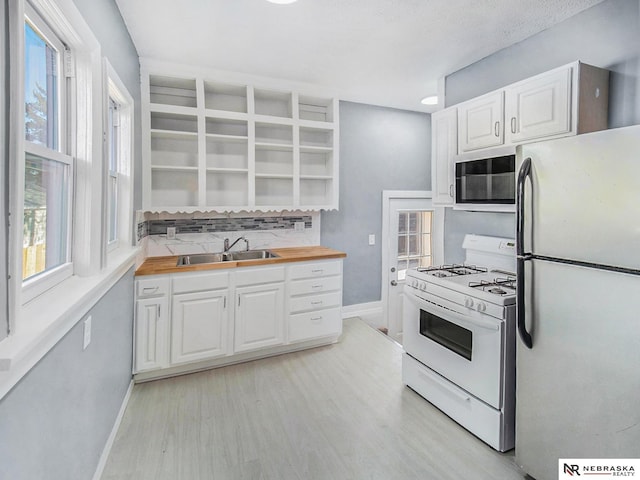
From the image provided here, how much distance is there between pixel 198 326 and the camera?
2.82 meters

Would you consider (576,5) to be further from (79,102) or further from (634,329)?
(79,102)

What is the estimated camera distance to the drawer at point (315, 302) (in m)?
3.22

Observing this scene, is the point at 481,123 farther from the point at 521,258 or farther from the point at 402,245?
the point at 402,245

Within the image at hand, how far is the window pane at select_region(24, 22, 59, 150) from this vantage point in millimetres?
1248

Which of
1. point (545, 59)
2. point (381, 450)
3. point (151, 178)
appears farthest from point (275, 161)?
point (381, 450)

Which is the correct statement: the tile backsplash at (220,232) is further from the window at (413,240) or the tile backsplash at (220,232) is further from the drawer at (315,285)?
the window at (413,240)

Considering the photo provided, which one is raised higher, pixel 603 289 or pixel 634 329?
pixel 603 289

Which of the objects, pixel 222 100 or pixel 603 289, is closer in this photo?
pixel 603 289

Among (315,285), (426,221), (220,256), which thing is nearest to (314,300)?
(315,285)

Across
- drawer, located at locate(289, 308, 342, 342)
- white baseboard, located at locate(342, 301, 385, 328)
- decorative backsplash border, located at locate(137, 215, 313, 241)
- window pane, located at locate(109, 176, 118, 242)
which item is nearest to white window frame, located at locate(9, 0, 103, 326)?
window pane, located at locate(109, 176, 118, 242)

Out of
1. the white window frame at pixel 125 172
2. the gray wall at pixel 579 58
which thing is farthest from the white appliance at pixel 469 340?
the white window frame at pixel 125 172

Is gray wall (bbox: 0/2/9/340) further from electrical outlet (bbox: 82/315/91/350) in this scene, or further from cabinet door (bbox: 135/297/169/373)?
cabinet door (bbox: 135/297/169/373)

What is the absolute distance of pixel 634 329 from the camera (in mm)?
1365

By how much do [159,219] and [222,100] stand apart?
51.4 inches
